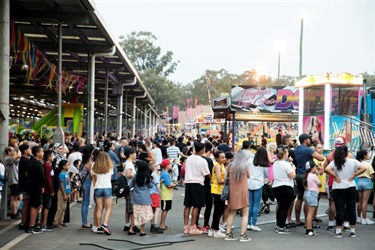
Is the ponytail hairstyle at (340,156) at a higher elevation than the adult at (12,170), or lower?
higher

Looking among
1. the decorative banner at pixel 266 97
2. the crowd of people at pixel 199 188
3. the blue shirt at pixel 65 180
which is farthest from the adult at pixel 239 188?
the decorative banner at pixel 266 97

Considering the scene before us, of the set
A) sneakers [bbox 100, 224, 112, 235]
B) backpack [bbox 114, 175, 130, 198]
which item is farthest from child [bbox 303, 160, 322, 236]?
sneakers [bbox 100, 224, 112, 235]

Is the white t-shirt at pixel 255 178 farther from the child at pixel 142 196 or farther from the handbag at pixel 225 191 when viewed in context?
the child at pixel 142 196

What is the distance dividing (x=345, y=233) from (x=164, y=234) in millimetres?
3431

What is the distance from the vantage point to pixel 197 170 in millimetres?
11797

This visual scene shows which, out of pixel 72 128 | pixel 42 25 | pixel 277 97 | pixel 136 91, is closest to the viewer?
pixel 42 25

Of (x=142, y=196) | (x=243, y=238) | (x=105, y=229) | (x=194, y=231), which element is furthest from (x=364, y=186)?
(x=105, y=229)

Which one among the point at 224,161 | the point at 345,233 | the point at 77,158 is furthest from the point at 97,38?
the point at 345,233

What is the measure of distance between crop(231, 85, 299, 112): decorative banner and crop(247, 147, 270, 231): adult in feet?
60.9

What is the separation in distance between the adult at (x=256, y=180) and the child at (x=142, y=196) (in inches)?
80.2

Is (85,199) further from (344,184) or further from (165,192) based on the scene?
(344,184)

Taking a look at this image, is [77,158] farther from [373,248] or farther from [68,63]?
[68,63]

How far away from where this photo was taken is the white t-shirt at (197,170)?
464 inches

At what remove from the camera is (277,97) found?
102 feet
